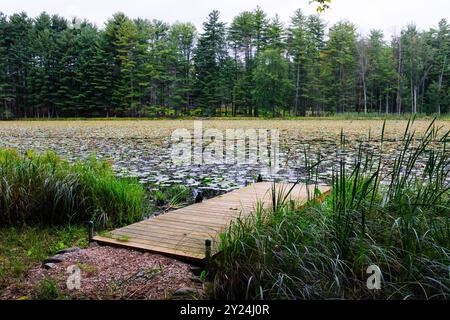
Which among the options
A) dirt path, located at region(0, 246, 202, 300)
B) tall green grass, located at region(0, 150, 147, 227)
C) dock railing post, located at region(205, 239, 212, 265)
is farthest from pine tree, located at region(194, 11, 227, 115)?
dock railing post, located at region(205, 239, 212, 265)

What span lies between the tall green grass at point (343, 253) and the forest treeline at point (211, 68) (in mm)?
32320

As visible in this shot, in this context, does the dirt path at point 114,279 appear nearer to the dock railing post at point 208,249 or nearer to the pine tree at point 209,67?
the dock railing post at point 208,249

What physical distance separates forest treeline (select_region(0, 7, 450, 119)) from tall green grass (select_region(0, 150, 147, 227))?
101 feet

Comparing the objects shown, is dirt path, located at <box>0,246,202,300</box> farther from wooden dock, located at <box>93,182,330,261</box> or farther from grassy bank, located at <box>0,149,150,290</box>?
grassy bank, located at <box>0,149,150,290</box>

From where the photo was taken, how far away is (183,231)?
11.8 ft

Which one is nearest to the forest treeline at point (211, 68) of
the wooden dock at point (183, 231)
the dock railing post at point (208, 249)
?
the wooden dock at point (183, 231)

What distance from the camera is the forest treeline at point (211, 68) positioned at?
34.6 meters

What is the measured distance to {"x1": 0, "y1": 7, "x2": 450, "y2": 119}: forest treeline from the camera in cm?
3462

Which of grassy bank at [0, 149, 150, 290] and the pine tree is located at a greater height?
the pine tree

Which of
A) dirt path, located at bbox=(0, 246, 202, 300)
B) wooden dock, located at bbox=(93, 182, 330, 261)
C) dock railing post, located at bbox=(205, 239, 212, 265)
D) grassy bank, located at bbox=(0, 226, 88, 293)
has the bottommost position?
grassy bank, located at bbox=(0, 226, 88, 293)
